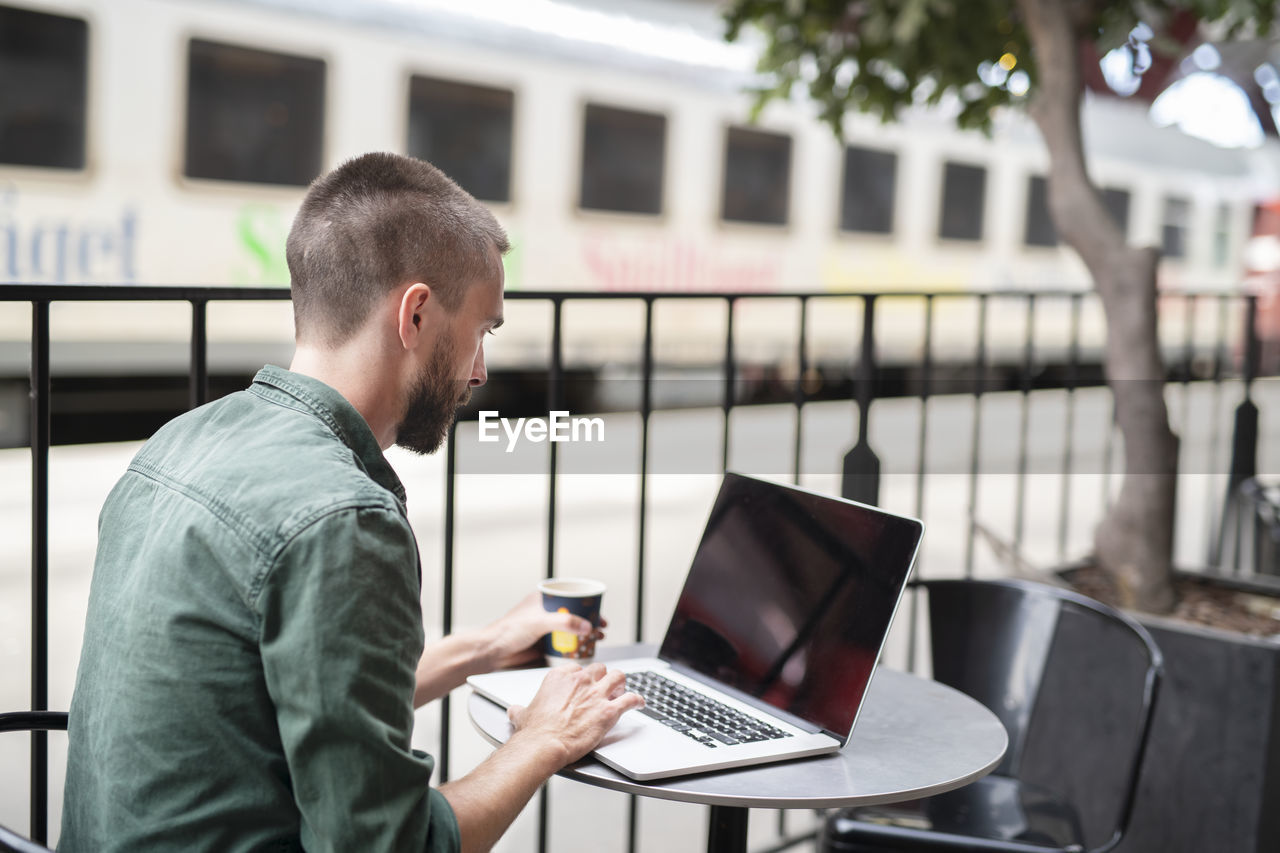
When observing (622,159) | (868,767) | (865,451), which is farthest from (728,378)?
(622,159)

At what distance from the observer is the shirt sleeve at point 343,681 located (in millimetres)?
1066

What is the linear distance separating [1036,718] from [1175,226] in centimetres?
1299

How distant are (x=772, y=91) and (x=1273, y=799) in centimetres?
247

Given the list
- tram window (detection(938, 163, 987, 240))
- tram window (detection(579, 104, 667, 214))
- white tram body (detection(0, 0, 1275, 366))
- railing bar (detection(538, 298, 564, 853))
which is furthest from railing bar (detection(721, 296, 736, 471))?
tram window (detection(938, 163, 987, 240))

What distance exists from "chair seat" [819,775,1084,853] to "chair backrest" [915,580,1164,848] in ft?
0.37

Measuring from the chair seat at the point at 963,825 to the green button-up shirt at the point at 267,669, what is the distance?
1100mm

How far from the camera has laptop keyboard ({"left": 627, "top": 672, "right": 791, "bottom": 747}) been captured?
5.13 ft

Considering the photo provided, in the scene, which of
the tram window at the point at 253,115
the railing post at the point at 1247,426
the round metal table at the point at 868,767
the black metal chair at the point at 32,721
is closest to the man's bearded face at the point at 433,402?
the round metal table at the point at 868,767

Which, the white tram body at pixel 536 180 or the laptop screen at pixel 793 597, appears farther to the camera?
the white tram body at pixel 536 180

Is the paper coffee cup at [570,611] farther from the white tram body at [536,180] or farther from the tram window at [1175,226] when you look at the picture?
the tram window at [1175,226]

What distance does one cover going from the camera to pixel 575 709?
146 cm

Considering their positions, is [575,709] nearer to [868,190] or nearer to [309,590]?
[309,590]

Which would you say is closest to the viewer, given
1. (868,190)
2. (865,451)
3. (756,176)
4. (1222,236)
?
(865,451)

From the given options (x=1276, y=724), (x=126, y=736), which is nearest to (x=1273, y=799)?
(x=1276, y=724)
